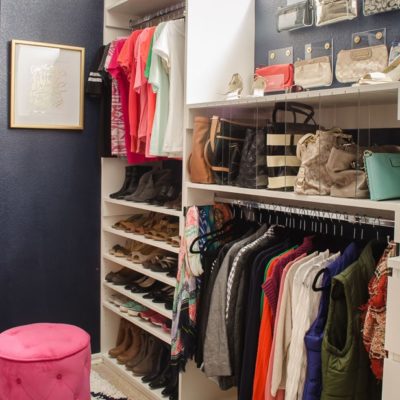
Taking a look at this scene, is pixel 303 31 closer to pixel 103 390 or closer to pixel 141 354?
pixel 141 354

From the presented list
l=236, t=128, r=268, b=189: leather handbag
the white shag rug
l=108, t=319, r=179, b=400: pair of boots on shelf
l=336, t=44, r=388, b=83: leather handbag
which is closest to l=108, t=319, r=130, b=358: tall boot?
l=108, t=319, r=179, b=400: pair of boots on shelf

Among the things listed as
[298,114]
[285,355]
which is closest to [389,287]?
[285,355]

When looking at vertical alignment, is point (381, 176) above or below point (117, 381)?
above


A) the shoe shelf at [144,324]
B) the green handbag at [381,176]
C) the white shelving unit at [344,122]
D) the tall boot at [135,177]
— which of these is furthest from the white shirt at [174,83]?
the green handbag at [381,176]

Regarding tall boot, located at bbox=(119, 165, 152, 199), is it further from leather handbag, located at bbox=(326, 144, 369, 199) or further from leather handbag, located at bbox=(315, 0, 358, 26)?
leather handbag, located at bbox=(326, 144, 369, 199)

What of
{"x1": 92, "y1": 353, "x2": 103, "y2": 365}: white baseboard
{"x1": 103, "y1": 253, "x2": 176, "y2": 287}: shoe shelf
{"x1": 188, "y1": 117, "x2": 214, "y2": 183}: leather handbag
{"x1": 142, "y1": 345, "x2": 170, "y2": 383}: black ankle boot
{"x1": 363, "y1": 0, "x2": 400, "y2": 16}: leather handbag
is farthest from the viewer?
{"x1": 92, "y1": 353, "x2": 103, "y2": 365}: white baseboard

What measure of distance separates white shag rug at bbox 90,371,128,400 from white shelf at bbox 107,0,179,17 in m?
2.15

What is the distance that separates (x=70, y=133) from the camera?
129 inches

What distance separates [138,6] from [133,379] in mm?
2123

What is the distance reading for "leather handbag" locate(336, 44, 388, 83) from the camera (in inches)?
85.6

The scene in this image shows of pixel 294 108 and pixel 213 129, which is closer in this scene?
pixel 294 108

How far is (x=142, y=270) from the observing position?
3.04 m

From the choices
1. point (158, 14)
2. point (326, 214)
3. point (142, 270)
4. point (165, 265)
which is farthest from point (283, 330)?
point (158, 14)

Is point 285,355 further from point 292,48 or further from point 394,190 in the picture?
point 292,48
